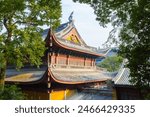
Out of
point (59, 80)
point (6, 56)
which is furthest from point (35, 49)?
point (59, 80)

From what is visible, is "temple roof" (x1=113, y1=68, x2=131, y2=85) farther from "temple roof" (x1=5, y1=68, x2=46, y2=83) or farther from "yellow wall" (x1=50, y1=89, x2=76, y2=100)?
"temple roof" (x1=5, y1=68, x2=46, y2=83)

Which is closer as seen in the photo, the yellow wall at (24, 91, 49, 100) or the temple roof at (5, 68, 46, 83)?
the yellow wall at (24, 91, 49, 100)

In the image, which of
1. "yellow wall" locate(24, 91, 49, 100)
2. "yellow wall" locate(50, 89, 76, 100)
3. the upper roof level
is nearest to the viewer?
"yellow wall" locate(24, 91, 49, 100)

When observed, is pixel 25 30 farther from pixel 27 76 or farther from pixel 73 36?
pixel 73 36

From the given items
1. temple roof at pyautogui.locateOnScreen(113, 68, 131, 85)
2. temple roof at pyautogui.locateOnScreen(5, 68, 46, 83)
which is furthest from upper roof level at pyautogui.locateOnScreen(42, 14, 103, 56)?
temple roof at pyautogui.locateOnScreen(113, 68, 131, 85)

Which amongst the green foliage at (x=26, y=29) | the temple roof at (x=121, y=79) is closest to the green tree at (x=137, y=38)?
the green foliage at (x=26, y=29)

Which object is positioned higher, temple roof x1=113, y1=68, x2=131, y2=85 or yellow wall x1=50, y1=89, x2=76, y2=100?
temple roof x1=113, y1=68, x2=131, y2=85

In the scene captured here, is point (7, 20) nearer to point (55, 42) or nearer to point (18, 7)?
point (18, 7)

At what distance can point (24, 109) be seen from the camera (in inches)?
180

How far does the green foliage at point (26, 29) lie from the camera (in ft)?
34.1

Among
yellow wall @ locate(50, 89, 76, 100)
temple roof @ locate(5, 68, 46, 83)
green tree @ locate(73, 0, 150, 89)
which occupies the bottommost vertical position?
yellow wall @ locate(50, 89, 76, 100)

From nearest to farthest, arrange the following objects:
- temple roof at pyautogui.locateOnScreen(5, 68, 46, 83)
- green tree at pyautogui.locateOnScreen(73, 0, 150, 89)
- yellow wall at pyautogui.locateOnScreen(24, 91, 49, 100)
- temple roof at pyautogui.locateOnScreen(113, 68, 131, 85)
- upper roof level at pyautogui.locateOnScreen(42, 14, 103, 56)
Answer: green tree at pyautogui.locateOnScreen(73, 0, 150, 89), temple roof at pyautogui.locateOnScreen(113, 68, 131, 85), yellow wall at pyautogui.locateOnScreen(24, 91, 49, 100), temple roof at pyautogui.locateOnScreen(5, 68, 46, 83), upper roof level at pyautogui.locateOnScreen(42, 14, 103, 56)

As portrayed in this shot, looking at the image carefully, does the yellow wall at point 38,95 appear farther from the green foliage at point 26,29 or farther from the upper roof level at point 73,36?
the upper roof level at point 73,36

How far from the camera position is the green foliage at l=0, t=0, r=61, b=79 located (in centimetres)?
1038
